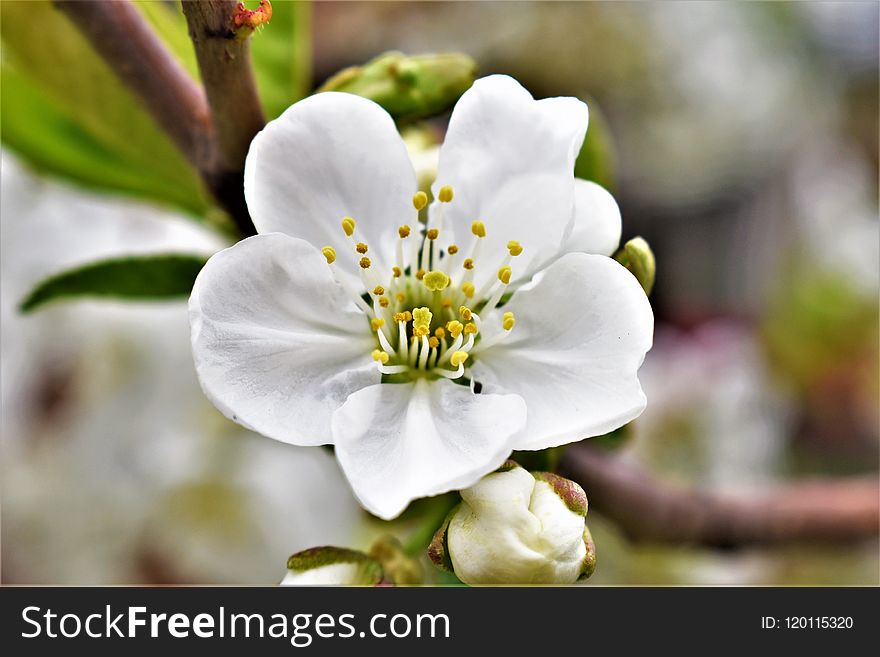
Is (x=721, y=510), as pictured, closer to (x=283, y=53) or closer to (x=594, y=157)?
(x=594, y=157)

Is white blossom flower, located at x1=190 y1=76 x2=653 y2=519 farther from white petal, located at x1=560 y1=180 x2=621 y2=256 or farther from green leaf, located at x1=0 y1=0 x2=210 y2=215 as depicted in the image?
green leaf, located at x1=0 y1=0 x2=210 y2=215

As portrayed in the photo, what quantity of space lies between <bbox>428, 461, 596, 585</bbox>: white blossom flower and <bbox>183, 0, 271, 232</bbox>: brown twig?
18cm

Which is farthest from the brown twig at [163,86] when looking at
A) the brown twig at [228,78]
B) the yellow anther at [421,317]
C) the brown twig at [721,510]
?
the brown twig at [721,510]

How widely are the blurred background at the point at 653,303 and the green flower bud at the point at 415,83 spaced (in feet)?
0.35

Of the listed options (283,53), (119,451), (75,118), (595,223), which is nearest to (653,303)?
(595,223)

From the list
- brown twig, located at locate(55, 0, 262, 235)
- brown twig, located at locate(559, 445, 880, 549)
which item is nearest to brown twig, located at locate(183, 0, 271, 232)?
brown twig, located at locate(55, 0, 262, 235)

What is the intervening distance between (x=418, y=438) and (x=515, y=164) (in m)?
0.12

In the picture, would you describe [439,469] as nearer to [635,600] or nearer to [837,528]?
[635,600]

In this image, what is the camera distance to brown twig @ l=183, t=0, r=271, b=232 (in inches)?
12.9

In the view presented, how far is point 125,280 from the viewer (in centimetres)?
50

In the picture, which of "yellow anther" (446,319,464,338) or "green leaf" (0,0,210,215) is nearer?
"yellow anther" (446,319,464,338)

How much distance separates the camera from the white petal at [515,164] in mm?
362

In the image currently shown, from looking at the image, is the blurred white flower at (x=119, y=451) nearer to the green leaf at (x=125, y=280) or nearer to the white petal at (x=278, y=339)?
the green leaf at (x=125, y=280)

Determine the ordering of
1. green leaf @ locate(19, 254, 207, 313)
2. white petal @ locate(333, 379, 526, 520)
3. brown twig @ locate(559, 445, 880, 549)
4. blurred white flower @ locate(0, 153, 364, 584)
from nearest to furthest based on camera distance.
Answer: white petal @ locate(333, 379, 526, 520) < green leaf @ locate(19, 254, 207, 313) < brown twig @ locate(559, 445, 880, 549) < blurred white flower @ locate(0, 153, 364, 584)
